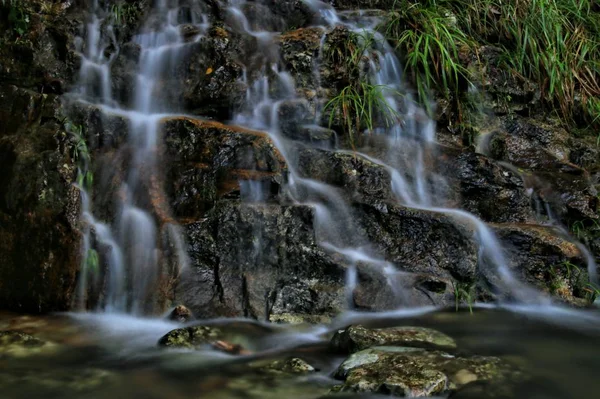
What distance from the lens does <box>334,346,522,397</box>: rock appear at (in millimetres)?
2543

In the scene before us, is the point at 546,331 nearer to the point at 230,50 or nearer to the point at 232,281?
the point at 232,281

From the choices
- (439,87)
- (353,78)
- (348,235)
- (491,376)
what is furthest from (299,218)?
(439,87)

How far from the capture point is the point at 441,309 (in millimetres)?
4039

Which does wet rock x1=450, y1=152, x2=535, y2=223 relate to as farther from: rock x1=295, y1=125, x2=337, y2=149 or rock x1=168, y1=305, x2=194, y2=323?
rock x1=168, y1=305, x2=194, y2=323

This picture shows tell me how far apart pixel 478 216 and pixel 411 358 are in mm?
2492

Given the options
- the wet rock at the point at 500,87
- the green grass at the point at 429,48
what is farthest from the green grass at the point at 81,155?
the wet rock at the point at 500,87

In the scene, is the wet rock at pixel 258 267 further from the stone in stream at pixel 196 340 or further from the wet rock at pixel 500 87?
the wet rock at pixel 500 87

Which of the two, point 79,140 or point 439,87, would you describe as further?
point 439,87

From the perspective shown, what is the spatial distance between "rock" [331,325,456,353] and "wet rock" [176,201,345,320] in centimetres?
62

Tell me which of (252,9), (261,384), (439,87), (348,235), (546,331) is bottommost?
(261,384)

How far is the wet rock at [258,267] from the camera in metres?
3.87

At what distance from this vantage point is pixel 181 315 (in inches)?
148

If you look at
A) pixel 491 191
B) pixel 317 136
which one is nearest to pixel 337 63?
pixel 317 136

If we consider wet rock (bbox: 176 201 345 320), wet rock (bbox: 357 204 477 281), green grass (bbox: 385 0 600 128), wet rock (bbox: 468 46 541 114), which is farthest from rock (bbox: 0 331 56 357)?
wet rock (bbox: 468 46 541 114)
